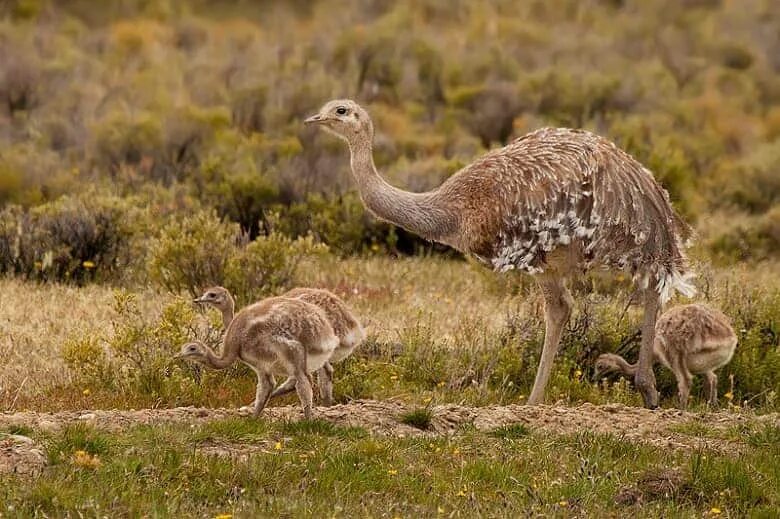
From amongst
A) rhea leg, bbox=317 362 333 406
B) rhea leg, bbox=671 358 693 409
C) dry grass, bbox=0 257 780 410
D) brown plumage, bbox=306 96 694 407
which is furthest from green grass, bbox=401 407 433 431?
rhea leg, bbox=671 358 693 409

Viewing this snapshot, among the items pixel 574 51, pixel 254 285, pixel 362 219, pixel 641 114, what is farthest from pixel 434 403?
pixel 574 51

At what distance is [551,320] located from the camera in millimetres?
11453

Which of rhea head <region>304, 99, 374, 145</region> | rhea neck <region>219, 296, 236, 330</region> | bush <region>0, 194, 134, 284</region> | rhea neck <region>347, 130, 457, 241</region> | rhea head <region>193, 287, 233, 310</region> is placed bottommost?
bush <region>0, 194, 134, 284</region>

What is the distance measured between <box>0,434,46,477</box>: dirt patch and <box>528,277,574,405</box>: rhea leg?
13.8ft

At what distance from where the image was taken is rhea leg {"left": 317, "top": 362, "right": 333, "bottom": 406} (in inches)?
427

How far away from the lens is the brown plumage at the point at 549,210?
10555 millimetres

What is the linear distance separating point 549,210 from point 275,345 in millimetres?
2336

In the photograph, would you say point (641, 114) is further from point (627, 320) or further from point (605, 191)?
point (605, 191)

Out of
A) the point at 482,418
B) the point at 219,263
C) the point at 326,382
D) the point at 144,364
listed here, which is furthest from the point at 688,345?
the point at 219,263

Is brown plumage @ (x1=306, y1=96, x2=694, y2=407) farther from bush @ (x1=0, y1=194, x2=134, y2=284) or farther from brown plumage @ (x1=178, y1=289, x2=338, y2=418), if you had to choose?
bush @ (x1=0, y1=194, x2=134, y2=284)

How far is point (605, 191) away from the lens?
10750 millimetres

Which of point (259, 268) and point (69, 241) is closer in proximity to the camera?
point (259, 268)

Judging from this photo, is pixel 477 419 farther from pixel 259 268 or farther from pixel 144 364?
pixel 259 268

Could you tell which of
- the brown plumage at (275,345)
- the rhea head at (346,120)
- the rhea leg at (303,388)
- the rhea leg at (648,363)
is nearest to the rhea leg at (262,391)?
the brown plumage at (275,345)
